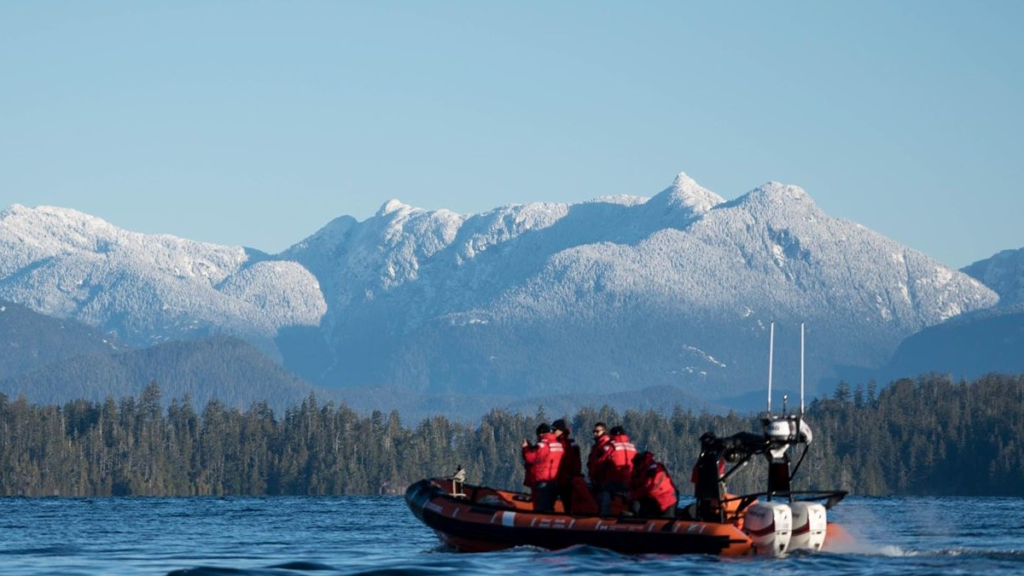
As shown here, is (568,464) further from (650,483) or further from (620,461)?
(650,483)

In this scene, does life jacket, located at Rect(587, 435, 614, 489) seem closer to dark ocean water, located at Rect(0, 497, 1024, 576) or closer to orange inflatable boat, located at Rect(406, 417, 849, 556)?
orange inflatable boat, located at Rect(406, 417, 849, 556)

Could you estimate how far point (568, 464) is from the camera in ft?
176

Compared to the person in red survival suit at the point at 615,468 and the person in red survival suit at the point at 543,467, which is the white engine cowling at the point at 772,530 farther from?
the person in red survival suit at the point at 543,467

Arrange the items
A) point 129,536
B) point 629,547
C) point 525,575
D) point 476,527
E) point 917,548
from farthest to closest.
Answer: point 129,536 → point 917,548 → point 476,527 → point 629,547 → point 525,575

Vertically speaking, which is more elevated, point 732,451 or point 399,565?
point 732,451

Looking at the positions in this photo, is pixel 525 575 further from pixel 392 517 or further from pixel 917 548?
pixel 392 517

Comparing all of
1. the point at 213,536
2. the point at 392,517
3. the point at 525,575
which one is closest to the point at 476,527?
the point at 525,575

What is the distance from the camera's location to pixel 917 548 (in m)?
60.4

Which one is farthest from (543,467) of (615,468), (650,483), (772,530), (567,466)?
(772,530)

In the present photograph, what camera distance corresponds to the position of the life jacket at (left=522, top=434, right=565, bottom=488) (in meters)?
52.9

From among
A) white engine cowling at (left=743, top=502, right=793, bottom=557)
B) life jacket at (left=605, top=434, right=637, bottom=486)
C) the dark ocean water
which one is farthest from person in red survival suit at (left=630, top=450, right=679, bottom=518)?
white engine cowling at (left=743, top=502, right=793, bottom=557)

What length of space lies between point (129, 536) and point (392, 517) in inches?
1437

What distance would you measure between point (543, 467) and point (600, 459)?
5.50 feet

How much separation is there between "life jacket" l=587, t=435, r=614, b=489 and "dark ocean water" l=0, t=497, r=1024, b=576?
6.58 ft
